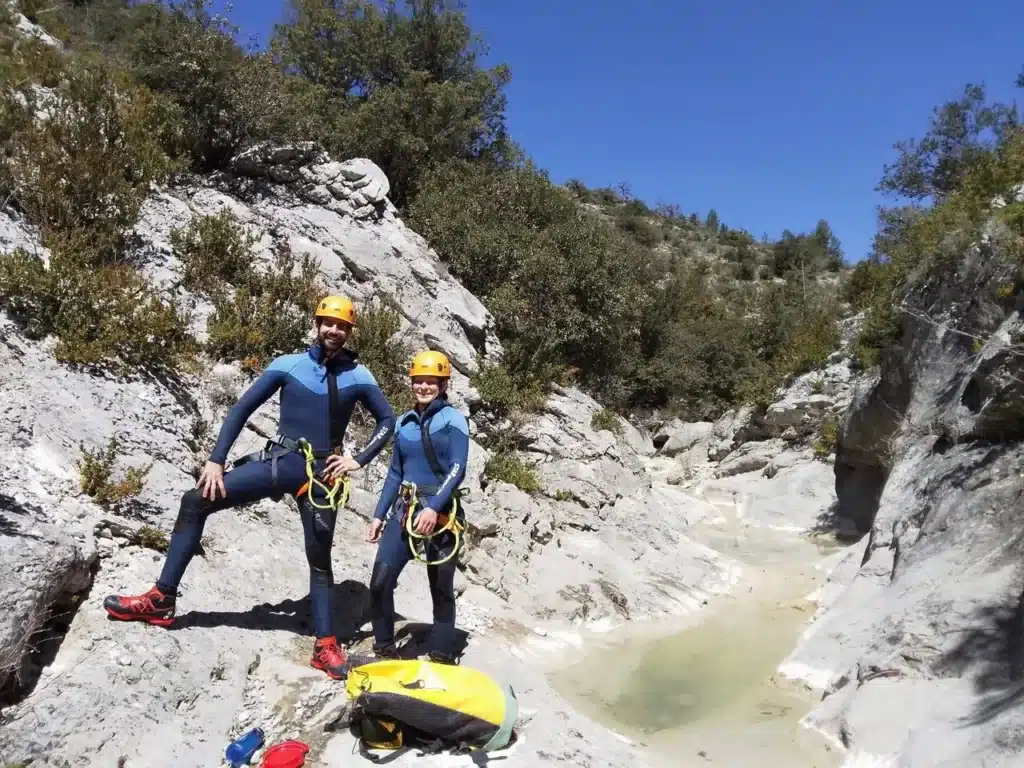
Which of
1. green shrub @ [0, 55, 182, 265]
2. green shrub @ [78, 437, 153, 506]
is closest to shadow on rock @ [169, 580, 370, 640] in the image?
green shrub @ [78, 437, 153, 506]

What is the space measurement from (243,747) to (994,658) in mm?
4928

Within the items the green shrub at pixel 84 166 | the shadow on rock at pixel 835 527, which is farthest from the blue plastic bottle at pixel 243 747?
the shadow on rock at pixel 835 527

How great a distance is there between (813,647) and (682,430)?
17.3m

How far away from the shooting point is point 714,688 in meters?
5.95

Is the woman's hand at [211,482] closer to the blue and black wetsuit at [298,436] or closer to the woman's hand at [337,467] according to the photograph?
the blue and black wetsuit at [298,436]

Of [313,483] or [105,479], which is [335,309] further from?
[105,479]

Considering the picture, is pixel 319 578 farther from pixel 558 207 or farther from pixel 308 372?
pixel 558 207

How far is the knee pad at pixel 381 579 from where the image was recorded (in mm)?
4473

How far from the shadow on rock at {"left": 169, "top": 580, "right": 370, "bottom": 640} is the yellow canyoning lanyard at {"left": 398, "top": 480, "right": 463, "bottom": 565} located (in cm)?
118

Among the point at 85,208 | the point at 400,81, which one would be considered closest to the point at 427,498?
the point at 85,208

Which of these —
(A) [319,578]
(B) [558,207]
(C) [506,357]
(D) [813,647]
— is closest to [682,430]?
(B) [558,207]

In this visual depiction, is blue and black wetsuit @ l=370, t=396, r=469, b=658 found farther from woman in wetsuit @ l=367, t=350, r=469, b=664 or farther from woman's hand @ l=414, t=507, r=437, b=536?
woman's hand @ l=414, t=507, r=437, b=536

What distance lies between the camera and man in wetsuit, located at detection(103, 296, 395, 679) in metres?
4.17

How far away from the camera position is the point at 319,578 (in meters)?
4.50
